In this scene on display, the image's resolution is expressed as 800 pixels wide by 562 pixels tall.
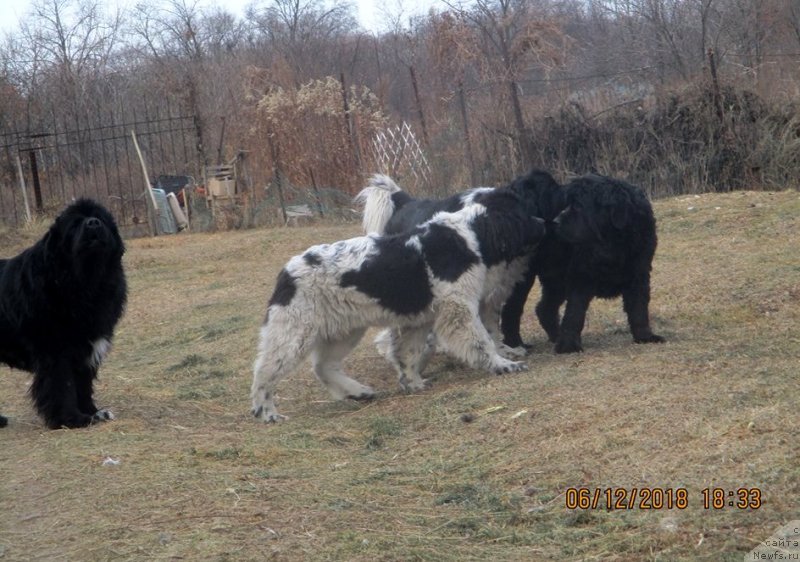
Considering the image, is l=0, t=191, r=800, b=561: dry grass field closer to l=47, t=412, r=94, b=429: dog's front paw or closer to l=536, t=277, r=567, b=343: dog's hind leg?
l=47, t=412, r=94, b=429: dog's front paw

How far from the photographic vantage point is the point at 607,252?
7879 millimetres

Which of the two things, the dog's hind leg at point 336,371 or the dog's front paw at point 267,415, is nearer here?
the dog's front paw at point 267,415

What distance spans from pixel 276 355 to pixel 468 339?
147 centimetres

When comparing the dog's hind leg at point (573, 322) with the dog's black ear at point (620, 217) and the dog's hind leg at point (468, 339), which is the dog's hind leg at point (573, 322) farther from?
the dog's black ear at point (620, 217)

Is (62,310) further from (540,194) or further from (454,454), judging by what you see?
(540,194)

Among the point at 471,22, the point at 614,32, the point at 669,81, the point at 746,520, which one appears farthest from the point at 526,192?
the point at 614,32

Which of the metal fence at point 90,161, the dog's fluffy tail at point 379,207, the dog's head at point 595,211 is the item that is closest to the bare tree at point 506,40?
the metal fence at point 90,161

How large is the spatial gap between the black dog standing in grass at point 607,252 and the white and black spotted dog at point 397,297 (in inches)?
14.6

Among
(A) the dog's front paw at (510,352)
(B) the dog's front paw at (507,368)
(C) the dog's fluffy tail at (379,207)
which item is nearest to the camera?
(B) the dog's front paw at (507,368)

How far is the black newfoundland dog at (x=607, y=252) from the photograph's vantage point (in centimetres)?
791

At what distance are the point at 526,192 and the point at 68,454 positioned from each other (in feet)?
13.8

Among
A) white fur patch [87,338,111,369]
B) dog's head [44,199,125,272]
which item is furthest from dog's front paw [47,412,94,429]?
dog's head [44,199,125,272]

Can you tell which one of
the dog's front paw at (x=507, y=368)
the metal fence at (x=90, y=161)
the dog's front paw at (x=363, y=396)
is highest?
the metal fence at (x=90, y=161)

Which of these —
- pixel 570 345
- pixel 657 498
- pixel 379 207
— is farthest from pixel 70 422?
pixel 657 498
